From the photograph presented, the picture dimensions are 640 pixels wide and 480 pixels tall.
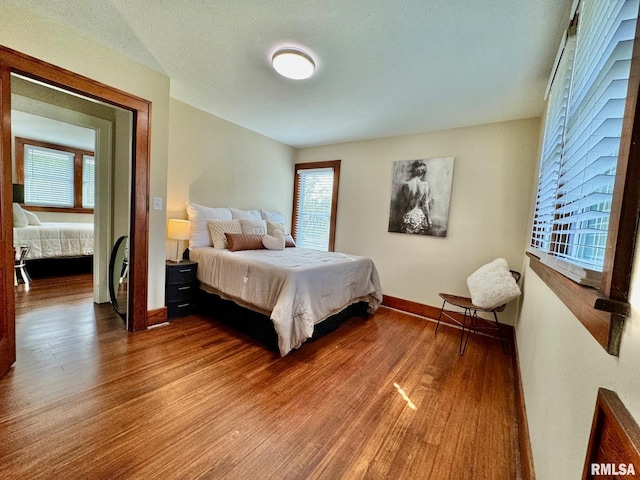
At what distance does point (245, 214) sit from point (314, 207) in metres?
1.36

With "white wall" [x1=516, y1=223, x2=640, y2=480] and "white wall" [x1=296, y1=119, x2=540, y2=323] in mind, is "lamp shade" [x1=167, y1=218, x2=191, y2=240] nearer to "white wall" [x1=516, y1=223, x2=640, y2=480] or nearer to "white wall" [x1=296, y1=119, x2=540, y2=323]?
"white wall" [x1=296, y1=119, x2=540, y2=323]

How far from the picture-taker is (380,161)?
3.93m

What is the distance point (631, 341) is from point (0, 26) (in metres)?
3.30

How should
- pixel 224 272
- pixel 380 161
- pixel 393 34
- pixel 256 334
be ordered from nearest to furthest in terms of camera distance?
1. pixel 393 34
2. pixel 256 334
3. pixel 224 272
4. pixel 380 161

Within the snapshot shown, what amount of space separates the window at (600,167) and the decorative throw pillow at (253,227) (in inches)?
118

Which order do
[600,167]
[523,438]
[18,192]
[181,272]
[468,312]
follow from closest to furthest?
[600,167], [523,438], [181,272], [468,312], [18,192]

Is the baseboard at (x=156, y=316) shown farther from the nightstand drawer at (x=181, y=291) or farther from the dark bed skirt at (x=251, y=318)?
the dark bed skirt at (x=251, y=318)

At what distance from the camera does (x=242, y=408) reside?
1616 millimetres

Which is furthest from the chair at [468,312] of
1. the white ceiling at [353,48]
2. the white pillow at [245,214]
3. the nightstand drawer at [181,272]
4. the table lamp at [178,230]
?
the table lamp at [178,230]

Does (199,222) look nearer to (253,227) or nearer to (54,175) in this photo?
(253,227)

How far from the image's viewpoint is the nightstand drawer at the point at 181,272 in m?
2.86

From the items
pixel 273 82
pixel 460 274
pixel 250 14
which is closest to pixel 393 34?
pixel 250 14

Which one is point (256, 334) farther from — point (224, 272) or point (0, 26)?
point (0, 26)

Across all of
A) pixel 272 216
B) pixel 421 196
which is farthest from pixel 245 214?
pixel 421 196
